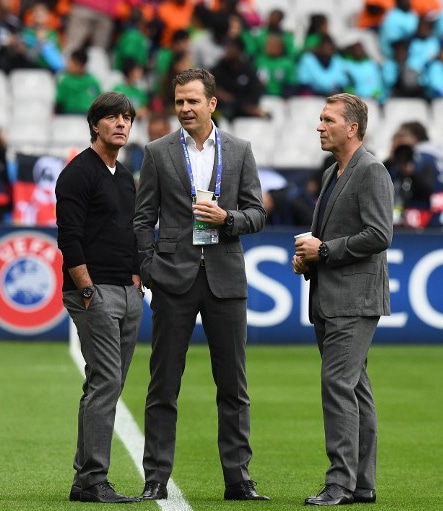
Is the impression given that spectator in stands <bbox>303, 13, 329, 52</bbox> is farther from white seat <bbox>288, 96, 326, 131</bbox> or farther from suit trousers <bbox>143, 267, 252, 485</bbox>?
suit trousers <bbox>143, 267, 252, 485</bbox>

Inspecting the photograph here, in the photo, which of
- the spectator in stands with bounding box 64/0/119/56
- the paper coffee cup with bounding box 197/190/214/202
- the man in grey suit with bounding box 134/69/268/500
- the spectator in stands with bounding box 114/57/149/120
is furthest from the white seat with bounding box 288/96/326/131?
the paper coffee cup with bounding box 197/190/214/202

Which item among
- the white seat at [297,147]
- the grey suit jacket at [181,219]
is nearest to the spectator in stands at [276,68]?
the white seat at [297,147]

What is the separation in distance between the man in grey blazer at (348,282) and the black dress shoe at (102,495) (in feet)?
3.09

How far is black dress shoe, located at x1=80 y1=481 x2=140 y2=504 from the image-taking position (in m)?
7.48

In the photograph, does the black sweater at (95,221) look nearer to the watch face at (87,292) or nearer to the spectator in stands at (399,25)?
the watch face at (87,292)

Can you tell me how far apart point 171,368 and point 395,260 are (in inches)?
361

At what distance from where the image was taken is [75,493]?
7.63 metres

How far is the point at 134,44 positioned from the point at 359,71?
3482mm

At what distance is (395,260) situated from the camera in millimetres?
16672

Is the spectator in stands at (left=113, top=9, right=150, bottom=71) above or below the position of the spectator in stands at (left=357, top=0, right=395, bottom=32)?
below

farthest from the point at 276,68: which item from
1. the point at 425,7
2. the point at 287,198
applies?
the point at 287,198

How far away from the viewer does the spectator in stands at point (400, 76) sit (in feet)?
78.4

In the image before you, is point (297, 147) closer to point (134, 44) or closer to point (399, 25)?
point (134, 44)

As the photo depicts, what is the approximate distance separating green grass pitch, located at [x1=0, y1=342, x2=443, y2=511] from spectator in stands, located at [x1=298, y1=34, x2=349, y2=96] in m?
7.00
